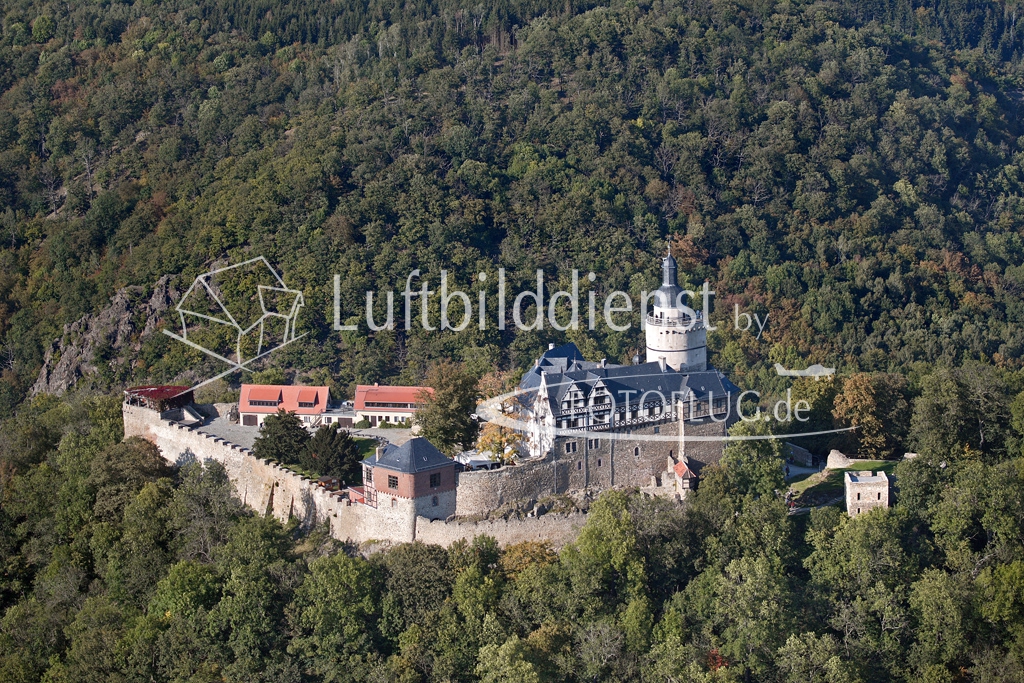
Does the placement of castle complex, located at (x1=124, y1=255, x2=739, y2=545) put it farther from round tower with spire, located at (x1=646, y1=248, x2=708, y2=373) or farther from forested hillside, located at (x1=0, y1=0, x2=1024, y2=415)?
forested hillside, located at (x1=0, y1=0, x2=1024, y2=415)

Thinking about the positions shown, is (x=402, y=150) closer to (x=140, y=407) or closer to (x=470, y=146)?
(x=470, y=146)

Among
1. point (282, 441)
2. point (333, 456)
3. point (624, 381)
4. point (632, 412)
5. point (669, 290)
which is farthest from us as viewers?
point (669, 290)

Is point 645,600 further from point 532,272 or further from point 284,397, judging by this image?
point 532,272

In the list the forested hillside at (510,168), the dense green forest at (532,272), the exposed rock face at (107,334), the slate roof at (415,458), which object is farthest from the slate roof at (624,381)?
the exposed rock face at (107,334)

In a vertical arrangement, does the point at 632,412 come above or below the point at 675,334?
below

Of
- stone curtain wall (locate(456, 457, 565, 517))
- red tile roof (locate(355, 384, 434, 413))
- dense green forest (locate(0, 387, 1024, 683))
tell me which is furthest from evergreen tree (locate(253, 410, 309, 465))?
stone curtain wall (locate(456, 457, 565, 517))

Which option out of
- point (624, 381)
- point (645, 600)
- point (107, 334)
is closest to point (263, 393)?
point (624, 381)

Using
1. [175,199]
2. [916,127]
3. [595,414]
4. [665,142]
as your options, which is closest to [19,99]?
[175,199]
